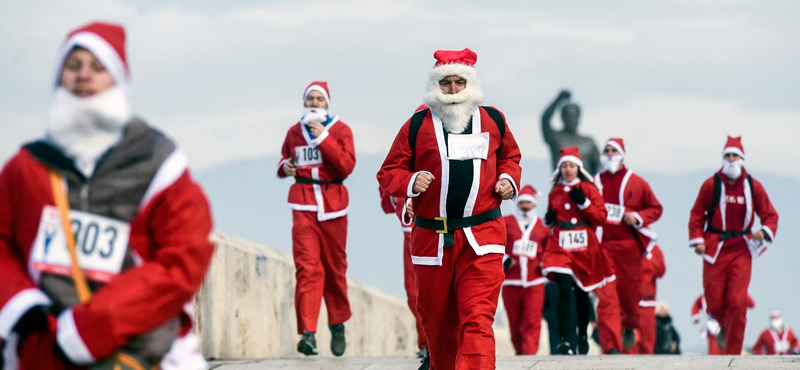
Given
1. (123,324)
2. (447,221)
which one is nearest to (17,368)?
(123,324)

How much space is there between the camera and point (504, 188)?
7.07 m

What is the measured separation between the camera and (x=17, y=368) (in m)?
3.76

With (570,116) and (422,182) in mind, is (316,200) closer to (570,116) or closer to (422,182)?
(422,182)

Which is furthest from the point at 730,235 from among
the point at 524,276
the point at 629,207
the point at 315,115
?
the point at 315,115

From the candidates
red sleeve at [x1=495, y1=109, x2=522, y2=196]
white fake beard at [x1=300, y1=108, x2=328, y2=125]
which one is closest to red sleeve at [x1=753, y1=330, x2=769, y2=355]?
white fake beard at [x1=300, y1=108, x2=328, y2=125]

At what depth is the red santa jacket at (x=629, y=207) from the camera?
12250 mm

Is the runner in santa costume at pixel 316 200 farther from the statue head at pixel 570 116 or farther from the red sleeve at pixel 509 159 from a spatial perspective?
the statue head at pixel 570 116

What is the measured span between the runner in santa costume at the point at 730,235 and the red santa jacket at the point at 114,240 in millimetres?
8887

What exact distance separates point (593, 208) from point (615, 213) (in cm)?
100

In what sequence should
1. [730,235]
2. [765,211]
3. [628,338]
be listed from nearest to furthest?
[765,211] < [730,235] < [628,338]

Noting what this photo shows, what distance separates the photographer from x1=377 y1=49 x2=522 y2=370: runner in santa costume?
6965mm

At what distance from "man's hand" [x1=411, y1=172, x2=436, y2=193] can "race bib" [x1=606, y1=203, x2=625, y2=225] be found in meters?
5.60

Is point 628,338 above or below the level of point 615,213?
below

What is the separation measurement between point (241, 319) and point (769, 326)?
17.9 m
